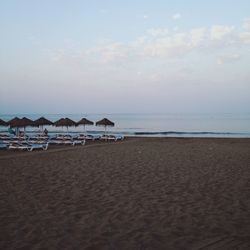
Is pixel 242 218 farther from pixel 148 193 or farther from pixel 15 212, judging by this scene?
pixel 15 212

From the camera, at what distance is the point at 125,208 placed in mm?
5422

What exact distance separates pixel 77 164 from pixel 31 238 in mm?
6924

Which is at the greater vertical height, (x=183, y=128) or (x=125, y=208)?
(x=183, y=128)

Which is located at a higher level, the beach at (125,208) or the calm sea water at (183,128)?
the calm sea water at (183,128)

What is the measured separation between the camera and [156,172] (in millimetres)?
9125

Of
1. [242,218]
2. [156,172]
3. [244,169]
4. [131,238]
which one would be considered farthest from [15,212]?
[244,169]

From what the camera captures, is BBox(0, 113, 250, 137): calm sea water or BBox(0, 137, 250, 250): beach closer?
BBox(0, 137, 250, 250): beach

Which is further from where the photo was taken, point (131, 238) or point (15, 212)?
point (15, 212)

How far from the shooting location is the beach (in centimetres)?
399

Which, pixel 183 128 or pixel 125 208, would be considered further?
pixel 183 128

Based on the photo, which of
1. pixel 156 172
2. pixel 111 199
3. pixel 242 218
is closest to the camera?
pixel 242 218

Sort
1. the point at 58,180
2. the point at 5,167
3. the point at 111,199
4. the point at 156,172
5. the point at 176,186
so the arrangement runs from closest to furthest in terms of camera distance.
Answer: the point at 111,199, the point at 176,186, the point at 58,180, the point at 156,172, the point at 5,167

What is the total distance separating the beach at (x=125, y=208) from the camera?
399 cm

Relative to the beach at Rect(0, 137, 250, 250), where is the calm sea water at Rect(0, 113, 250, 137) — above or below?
above
